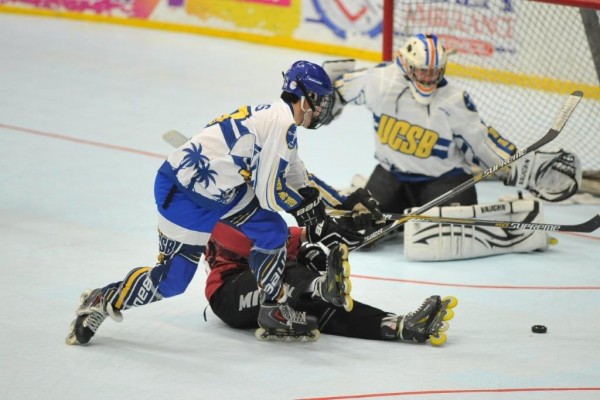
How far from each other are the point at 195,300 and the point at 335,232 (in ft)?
2.56

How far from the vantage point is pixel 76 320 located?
4211 mm

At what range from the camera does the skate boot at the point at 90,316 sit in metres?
4.17

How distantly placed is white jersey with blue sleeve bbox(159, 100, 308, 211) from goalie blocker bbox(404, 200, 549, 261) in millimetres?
1485

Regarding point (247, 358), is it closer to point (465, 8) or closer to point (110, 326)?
point (110, 326)

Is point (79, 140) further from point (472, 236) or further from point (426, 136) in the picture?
point (472, 236)

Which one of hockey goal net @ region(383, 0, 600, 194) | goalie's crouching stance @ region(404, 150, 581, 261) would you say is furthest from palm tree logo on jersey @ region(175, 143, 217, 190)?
hockey goal net @ region(383, 0, 600, 194)

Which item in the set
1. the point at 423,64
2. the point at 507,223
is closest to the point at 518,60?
the point at 423,64

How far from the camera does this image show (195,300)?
15.8 ft

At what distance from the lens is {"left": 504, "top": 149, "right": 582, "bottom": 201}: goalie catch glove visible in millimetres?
5602

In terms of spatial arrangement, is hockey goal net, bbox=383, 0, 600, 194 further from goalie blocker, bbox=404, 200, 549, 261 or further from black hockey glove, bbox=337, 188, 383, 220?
black hockey glove, bbox=337, 188, 383, 220

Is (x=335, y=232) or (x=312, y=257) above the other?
(x=335, y=232)

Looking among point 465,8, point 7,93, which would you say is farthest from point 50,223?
point 465,8

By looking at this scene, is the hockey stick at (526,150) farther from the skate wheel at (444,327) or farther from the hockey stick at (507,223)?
the skate wheel at (444,327)

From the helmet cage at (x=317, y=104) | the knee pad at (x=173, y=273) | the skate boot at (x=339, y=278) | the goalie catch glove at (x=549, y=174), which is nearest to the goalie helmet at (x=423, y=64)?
the goalie catch glove at (x=549, y=174)
